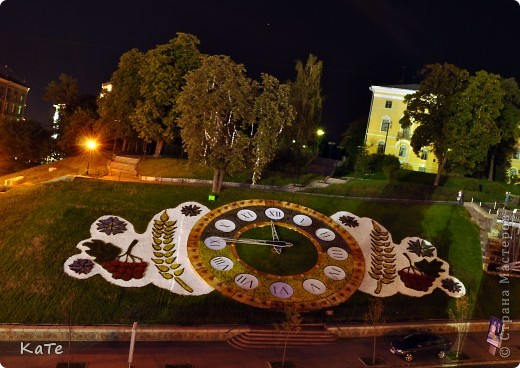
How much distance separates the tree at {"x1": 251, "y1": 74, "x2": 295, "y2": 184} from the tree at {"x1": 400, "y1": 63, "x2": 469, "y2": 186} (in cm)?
1853

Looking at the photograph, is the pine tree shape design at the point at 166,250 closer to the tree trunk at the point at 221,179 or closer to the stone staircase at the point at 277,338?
the stone staircase at the point at 277,338

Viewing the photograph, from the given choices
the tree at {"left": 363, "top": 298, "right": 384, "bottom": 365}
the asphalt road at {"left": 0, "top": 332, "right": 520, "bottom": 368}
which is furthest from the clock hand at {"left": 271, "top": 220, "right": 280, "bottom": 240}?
the asphalt road at {"left": 0, "top": 332, "right": 520, "bottom": 368}

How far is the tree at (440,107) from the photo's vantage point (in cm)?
4178

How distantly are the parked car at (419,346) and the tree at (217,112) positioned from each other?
1656 cm

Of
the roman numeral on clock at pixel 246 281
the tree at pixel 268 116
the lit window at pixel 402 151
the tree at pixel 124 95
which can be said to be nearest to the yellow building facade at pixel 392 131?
the lit window at pixel 402 151

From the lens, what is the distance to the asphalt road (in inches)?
733

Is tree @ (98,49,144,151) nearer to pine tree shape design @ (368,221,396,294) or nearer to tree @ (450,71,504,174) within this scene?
pine tree shape design @ (368,221,396,294)

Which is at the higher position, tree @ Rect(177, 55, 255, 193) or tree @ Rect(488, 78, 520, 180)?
tree @ Rect(488, 78, 520, 180)

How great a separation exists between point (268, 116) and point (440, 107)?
68.3 ft

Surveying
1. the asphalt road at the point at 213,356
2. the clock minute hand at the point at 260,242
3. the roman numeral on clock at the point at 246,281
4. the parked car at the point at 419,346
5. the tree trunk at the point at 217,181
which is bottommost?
the asphalt road at the point at 213,356

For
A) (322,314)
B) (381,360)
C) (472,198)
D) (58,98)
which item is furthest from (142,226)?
(58,98)

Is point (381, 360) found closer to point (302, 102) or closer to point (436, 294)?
point (436, 294)

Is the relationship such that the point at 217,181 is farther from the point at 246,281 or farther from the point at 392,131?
the point at 392,131

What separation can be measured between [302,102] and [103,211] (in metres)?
23.1
